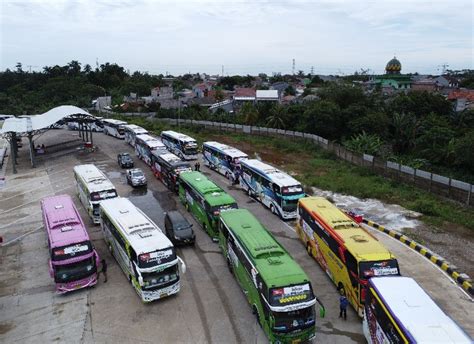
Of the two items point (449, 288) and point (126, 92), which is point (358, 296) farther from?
point (126, 92)

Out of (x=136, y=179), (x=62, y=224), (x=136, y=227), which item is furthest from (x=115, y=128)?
(x=136, y=227)

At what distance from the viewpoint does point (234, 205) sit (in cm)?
2320

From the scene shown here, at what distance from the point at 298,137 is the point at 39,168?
31939mm

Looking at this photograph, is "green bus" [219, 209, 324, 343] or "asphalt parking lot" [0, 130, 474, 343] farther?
"asphalt parking lot" [0, 130, 474, 343]

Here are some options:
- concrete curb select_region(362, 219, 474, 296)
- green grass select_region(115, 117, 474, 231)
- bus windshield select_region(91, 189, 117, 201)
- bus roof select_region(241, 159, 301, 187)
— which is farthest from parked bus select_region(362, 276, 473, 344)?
bus windshield select_region(91, 189, 117, 201)

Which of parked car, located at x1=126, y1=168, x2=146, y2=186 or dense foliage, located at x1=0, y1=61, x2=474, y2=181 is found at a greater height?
dense foliage, located at x1=0, y1=61, x2=474, y2=181

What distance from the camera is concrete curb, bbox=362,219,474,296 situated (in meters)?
18.6

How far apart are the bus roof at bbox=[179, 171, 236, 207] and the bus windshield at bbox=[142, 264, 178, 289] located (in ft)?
20.8

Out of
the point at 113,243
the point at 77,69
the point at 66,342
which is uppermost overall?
the point at 77,69

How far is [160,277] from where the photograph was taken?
17016 millimetres

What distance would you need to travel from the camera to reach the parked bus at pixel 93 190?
85.9 feet

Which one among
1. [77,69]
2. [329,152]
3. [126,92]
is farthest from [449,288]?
[77,69]

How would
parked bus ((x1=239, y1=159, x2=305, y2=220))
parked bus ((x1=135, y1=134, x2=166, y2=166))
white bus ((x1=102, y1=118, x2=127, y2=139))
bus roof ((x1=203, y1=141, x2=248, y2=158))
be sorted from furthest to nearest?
white bus ((x1=102, y1=118, x2=127, y2=139))
parked bus ((x1=135, y1=134, x2=166, y2=166))
bus roof ((x1=203, y1=141, x2=248, y2=158))
parked bus ((x1=239, y1=159, x2=305, y2=220))

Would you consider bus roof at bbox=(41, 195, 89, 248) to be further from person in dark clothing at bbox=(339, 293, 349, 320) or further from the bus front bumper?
person in dark clothing at bbox=(339, 293, 349, 320)
